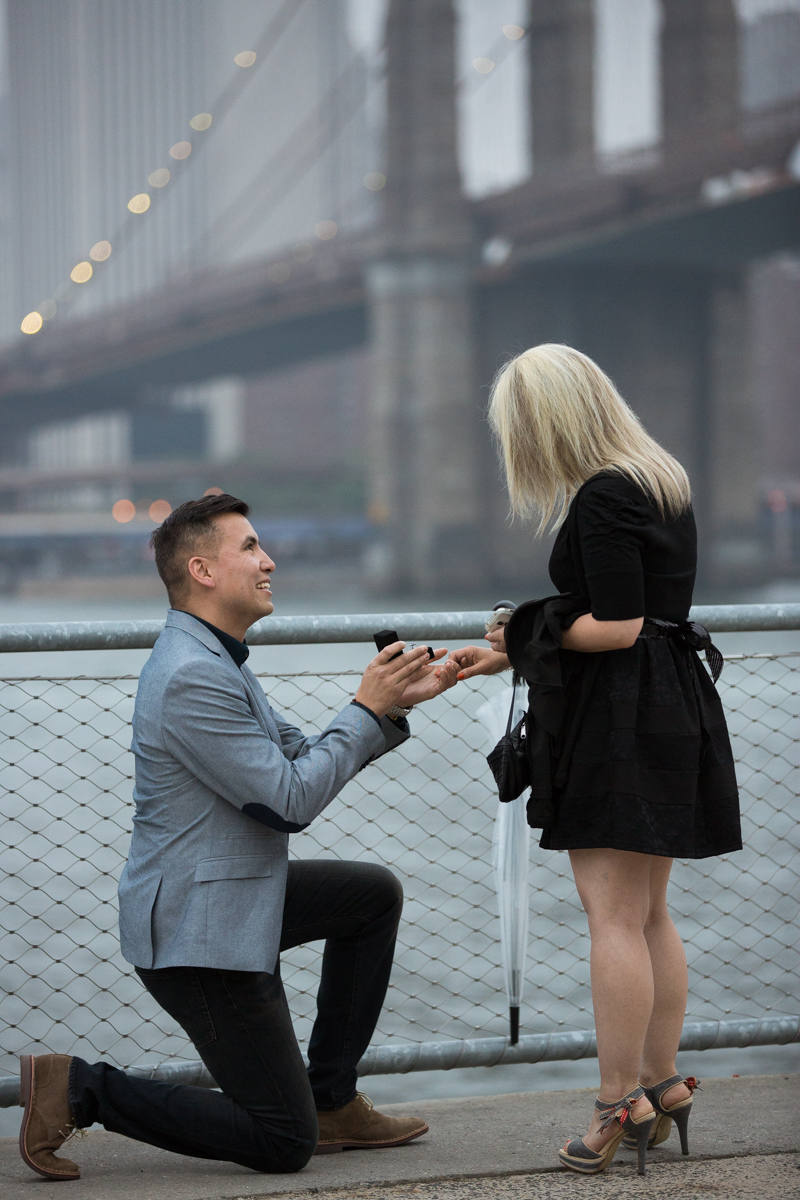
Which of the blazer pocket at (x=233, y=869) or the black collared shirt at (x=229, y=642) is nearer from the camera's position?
the blazer pocket at (x=233, y=869)

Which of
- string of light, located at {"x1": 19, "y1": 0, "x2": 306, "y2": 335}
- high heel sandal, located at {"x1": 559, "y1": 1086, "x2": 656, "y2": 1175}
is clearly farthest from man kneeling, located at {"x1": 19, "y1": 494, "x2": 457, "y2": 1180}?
string of light, located at {"x1": 19, "y1": 0, "x2": 306, "y2": 335}

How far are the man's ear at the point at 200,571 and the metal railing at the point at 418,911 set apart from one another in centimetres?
28

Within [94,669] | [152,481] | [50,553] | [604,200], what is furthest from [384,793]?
[152,481]

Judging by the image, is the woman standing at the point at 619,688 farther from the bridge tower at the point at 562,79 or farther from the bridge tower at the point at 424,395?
the bridge tower at the point at 562,79

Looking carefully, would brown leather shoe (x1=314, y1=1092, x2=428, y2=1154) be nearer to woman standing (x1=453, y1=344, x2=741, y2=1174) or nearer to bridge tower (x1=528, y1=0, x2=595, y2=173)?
woman standing (x1=453, y1=344, x2=741, y2=1174)

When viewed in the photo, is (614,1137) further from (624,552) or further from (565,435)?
(565,435)

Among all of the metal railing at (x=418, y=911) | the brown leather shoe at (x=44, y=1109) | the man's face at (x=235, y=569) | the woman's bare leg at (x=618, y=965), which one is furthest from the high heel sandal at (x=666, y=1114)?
the man's face at (x=235, y=569)

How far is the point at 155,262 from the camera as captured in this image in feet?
239

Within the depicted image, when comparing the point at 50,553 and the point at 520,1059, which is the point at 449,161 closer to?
the point at 50,553

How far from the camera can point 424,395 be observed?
38.9m

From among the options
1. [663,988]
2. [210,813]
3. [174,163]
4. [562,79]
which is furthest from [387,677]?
[174,163]

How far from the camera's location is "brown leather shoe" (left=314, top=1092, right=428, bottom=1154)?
2195 mm

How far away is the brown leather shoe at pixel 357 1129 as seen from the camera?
220 centimetres

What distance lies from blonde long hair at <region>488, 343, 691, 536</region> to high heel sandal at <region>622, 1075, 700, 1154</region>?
36.0 inches
